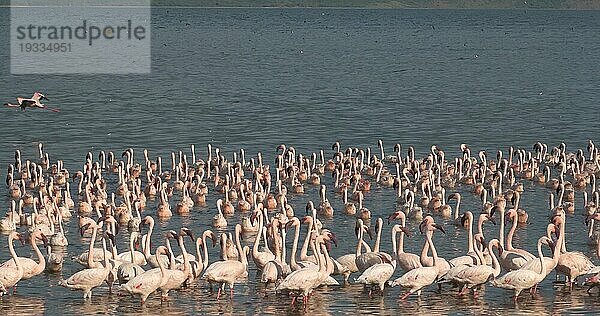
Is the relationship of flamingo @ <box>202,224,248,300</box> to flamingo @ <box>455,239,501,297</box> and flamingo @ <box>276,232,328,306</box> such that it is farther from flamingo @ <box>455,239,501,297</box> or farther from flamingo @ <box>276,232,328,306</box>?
flamingo @ <box>455,239,501,297</box>

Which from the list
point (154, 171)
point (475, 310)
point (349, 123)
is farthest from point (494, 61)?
point (475, 310)

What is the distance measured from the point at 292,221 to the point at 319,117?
122 feet

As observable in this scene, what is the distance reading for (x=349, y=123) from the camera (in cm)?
6019

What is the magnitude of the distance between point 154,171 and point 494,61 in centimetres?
8518

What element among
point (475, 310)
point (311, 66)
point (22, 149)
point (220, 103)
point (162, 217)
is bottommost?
point (475, 310)

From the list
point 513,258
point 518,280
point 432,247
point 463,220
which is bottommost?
point 518,280

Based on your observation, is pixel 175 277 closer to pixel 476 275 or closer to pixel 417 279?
pixel 417 279

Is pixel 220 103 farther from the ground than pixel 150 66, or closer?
closer

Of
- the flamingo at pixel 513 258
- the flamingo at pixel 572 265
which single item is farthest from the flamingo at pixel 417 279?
the flamingo at pixel 572 265

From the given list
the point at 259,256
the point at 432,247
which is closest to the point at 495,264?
the point at 432,247

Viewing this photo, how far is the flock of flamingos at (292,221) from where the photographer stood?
Answer: 23.7 meters

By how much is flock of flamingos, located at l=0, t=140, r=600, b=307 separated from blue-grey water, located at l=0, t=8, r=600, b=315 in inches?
16.4

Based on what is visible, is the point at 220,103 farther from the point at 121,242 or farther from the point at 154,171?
the point at 121,242

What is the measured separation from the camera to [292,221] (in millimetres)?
26078
